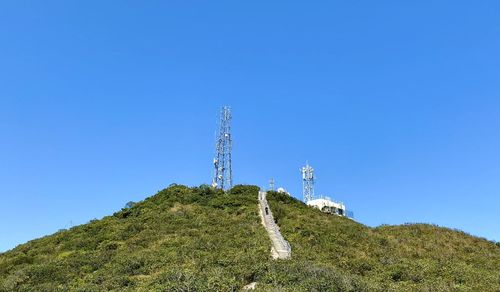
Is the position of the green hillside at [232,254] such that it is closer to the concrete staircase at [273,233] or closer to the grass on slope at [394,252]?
the grass on slope at [394,252]

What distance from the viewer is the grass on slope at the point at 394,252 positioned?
2898cm

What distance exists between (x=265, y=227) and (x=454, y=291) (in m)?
19.7

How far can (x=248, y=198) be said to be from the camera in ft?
178

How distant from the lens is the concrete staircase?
32312 mm

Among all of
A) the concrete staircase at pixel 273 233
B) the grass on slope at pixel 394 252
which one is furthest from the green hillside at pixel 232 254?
the concrete staircase at pixel 273 233

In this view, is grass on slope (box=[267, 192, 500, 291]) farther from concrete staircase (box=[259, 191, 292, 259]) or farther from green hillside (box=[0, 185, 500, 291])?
concrete staircase (box=[259, 191, 292, 259])

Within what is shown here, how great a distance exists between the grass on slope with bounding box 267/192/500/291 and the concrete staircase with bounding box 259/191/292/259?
27.4 inches

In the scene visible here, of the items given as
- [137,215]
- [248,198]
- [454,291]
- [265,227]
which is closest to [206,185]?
[248,198]

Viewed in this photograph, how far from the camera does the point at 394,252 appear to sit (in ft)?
128

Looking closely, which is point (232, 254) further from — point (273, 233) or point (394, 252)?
point (394, 252)

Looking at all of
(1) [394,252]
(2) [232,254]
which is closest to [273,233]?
(2) [232,254]

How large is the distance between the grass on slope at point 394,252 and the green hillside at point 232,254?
10cm

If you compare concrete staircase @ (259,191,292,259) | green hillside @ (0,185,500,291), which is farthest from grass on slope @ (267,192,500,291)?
concrete staircase @ (259,191,292,259)

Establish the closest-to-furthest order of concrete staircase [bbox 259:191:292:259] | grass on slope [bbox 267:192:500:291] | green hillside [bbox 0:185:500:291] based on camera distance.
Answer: green hillside [bbox 0:185:500:291], grass on slope [bbox 267:192:500:291], concrete staircase [bbox 259:191:292:259]
